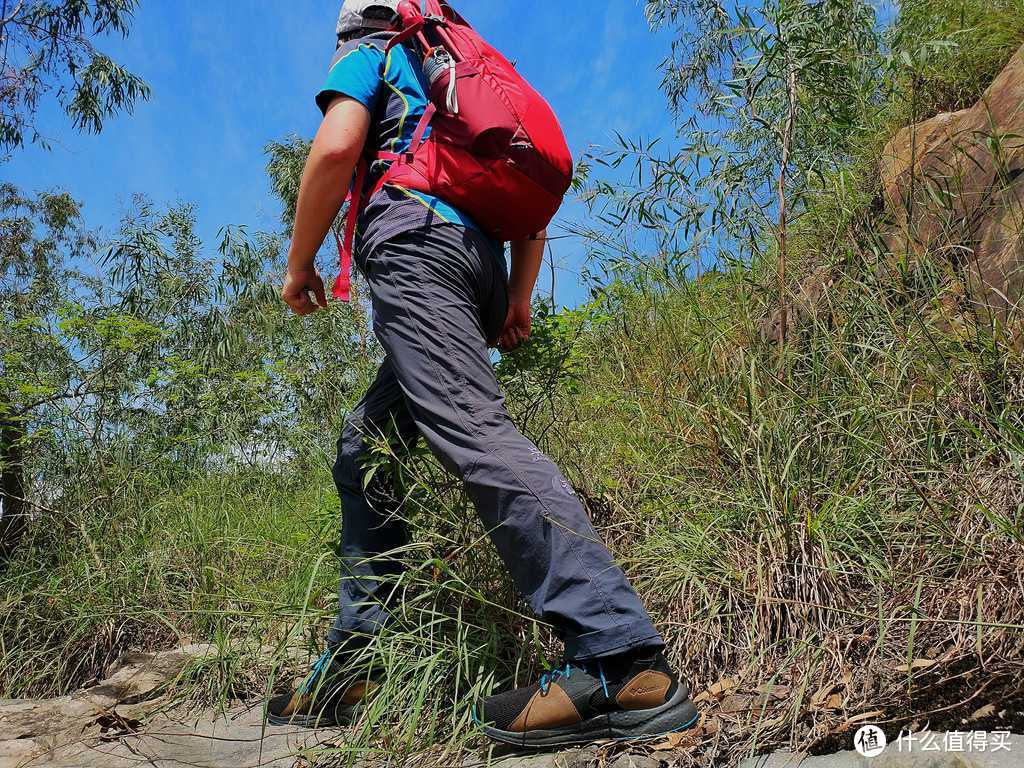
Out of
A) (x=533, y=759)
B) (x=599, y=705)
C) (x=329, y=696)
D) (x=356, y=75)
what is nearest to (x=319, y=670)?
(x=329, y=696)

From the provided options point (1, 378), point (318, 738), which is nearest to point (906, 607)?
point (318, 738)

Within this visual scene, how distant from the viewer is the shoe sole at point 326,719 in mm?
1895

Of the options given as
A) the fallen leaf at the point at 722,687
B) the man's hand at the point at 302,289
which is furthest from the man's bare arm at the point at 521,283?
the fallen leaf at the point at 722,687

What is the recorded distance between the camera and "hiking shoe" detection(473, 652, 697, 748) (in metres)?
1.51

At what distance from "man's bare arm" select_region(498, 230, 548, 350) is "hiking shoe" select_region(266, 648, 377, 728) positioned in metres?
0.95

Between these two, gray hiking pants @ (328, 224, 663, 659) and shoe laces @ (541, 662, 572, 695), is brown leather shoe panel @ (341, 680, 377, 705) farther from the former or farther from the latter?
shoe laces @ (541, 662, 572, 695)

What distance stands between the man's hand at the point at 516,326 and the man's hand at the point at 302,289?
503mm

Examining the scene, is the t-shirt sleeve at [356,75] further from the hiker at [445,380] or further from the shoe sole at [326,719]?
the shoe sole at [326,719]

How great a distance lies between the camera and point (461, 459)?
65.1 inches

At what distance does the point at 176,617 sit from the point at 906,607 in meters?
2.67

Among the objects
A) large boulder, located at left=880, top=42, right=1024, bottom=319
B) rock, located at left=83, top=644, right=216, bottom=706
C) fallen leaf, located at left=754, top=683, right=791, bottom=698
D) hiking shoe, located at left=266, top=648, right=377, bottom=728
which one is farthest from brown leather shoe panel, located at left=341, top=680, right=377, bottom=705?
large boulder, located at left=880, top=42, right=1024, bottom=319

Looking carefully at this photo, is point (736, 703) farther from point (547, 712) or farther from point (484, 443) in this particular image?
point (484, 443)

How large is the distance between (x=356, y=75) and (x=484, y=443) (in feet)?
3.02

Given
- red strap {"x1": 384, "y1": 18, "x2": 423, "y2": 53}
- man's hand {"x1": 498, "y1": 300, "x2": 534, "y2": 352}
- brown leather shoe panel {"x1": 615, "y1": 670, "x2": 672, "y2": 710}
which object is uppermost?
red strap {"x1": 384, "y1": 18, "x2": 423, "y2": 53}
